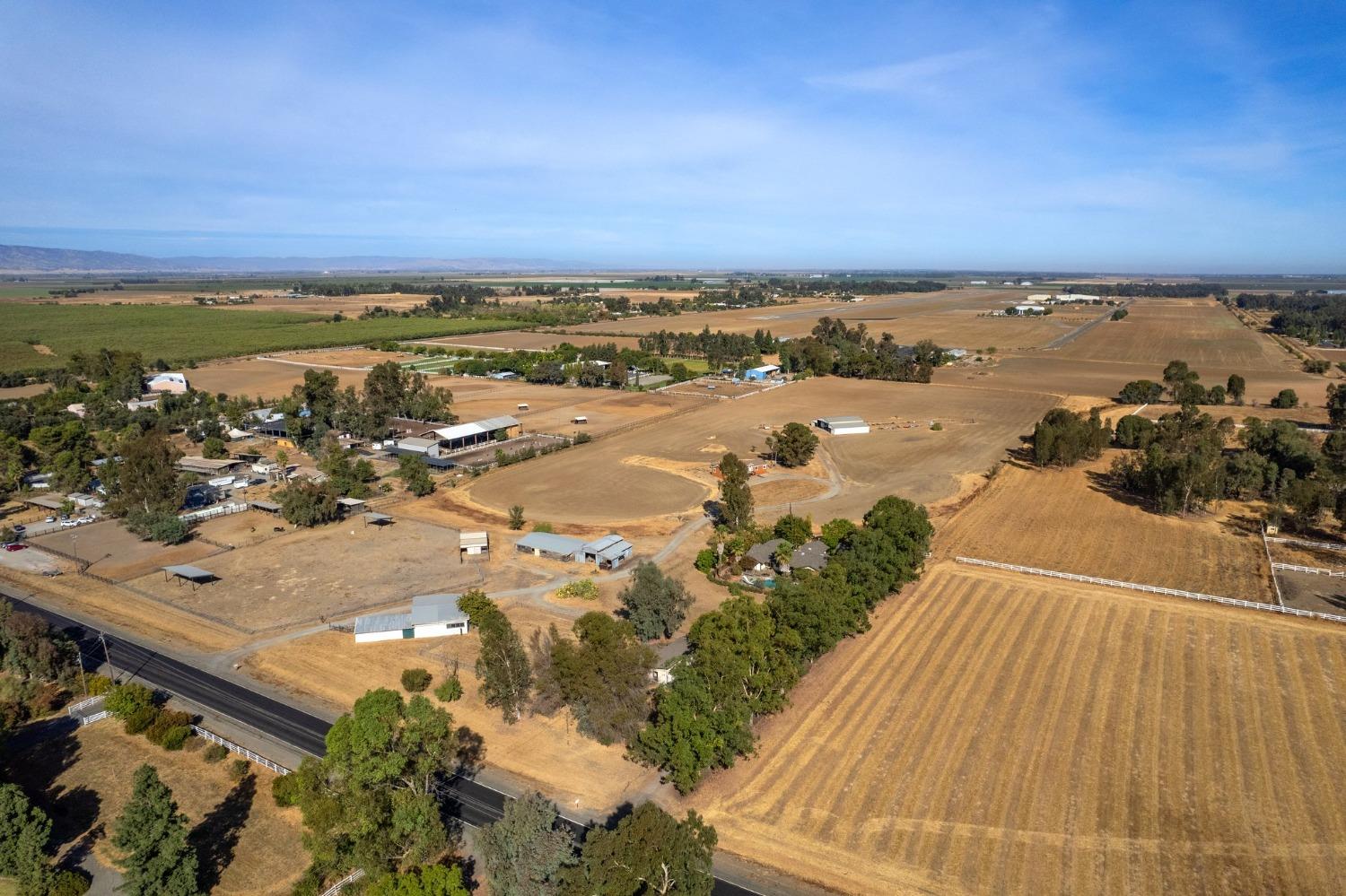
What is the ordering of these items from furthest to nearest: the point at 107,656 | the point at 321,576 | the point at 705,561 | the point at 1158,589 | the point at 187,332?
the point at 187,332, the point at 705,561, the point at 321,576, the point at 1158,589, the point at 107,656

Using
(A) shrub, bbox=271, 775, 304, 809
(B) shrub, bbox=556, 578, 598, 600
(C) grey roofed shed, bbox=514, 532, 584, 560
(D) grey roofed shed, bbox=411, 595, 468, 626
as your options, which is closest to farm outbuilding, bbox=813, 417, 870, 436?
(C) grey roofed shed, bbox=514, 532, 584, 560

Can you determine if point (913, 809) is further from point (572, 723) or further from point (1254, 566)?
point (1254, 566)

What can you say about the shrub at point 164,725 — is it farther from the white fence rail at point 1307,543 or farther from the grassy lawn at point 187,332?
the grassy lawn at point 187,332

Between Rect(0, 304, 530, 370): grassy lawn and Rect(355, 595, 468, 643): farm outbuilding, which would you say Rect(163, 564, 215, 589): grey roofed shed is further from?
Rect(0, 304, 530, 370): grassy lawn

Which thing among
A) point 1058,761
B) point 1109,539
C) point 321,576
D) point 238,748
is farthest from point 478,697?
point 1109,539

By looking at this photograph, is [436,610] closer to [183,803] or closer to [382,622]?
[382,622]

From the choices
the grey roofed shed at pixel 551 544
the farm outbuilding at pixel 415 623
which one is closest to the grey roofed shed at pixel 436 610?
the farm outbuilding at pixel 415 623
